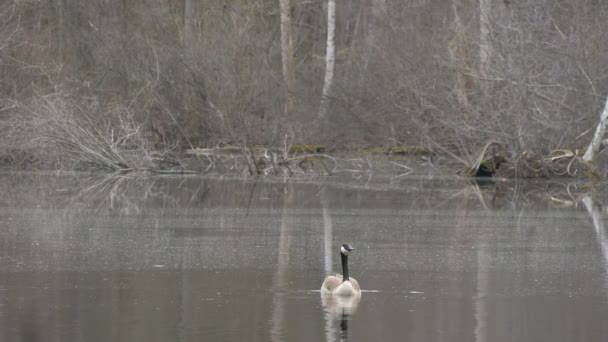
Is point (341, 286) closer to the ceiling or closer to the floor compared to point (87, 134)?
closer to the ceiling

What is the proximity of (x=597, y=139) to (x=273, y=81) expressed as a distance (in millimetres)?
10949

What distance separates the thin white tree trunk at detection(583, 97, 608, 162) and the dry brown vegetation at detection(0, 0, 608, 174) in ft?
1.38

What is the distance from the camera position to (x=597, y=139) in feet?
85.7

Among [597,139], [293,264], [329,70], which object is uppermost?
[329,70]

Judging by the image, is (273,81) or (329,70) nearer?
(273,81)

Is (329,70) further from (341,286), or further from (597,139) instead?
(341,286)

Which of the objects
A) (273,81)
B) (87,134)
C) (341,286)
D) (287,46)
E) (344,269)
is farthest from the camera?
(287,46)

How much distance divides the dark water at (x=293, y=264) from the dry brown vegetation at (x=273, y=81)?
176 inches

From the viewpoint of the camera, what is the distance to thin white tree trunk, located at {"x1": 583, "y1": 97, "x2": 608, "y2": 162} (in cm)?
2577

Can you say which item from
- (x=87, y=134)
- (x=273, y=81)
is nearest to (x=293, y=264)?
(x=87, y=134)

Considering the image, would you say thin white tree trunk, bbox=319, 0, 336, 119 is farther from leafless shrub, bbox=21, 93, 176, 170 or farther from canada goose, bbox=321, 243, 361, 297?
canada goose, bbox=321, 243, 361, 297

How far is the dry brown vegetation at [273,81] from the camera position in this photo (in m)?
27.3

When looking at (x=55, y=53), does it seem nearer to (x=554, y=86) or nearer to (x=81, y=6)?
(x=81, y=6)

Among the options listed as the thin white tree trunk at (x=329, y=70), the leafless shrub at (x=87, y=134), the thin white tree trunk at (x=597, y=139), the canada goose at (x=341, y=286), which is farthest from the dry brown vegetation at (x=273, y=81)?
the canada goose at (x=341, y=286)
